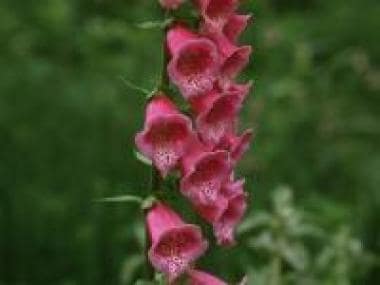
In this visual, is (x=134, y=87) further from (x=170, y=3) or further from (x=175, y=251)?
(x=175, y=251)

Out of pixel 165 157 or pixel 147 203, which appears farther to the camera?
pixel 147 203

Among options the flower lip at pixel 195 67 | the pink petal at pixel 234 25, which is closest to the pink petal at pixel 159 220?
the flower lip at pixel 195 67

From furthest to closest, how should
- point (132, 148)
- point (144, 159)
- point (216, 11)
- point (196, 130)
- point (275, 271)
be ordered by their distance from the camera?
point (132, 148) < point (275, 271) < point (144, 159) < point (196, 130) < point (216, 11)

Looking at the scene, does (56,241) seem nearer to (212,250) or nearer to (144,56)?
(212,250)

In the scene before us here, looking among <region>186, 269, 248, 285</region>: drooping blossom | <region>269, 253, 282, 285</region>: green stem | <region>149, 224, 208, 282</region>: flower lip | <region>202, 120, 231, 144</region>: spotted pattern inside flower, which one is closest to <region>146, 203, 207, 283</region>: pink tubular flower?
<region>149, 224, 208, 282</region>: flower lip

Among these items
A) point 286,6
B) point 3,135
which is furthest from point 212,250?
point 286,6

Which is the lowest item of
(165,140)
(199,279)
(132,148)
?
(132,148)

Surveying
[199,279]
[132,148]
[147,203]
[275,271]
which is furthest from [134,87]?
[132,148]

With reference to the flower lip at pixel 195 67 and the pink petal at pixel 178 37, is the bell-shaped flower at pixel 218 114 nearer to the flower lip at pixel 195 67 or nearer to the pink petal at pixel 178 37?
the flower lip at pixel 195 67
